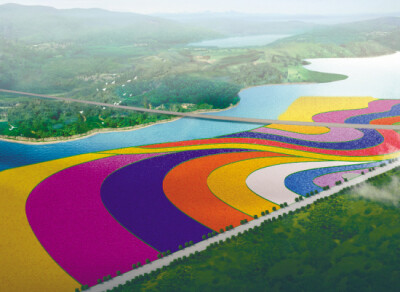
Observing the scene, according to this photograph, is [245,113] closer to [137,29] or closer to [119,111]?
[119,111]

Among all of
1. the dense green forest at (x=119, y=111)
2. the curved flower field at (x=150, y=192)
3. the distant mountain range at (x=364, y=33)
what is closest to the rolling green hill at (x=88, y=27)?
the distant mountain range at (x=364, y=33)

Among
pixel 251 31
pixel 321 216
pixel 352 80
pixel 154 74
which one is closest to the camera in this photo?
pixel 321 216

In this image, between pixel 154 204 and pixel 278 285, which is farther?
pixel 154 204

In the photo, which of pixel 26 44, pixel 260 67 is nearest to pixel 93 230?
pixel 260 67

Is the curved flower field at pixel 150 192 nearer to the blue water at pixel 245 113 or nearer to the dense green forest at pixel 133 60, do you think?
the blue water at pixel 245 113

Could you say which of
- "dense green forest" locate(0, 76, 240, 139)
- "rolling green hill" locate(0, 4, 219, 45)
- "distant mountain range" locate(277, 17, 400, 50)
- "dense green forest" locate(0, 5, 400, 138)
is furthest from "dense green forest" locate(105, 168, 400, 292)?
"rolling green hill" locate(0, 4, 219, 45)

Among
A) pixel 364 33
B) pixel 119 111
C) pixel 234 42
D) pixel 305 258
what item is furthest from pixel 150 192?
pixel 234 42

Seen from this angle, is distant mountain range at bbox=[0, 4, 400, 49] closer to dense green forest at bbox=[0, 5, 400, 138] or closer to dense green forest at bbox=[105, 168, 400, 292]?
dense green forest at bbox=[0, 5, 400, 138]

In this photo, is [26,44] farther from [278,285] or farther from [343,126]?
[278,285]
